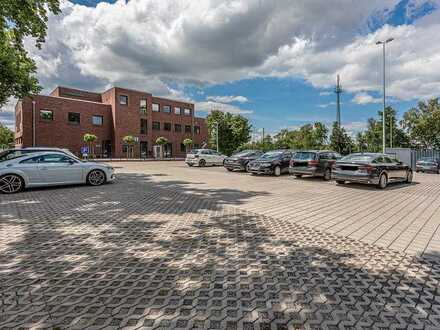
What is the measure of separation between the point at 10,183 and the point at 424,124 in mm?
42862

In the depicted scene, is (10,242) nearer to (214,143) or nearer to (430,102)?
(214,143)

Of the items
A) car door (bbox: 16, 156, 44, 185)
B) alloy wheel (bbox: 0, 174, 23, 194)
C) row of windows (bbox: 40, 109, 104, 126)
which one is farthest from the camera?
row of windows (bbox: 40, 109, 104, 126)

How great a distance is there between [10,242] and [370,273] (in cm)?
527

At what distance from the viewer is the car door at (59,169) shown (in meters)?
9.27

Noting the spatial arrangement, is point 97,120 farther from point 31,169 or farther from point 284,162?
point 31,169

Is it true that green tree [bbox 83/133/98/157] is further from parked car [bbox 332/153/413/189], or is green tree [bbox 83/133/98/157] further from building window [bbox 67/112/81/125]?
parked car [bbox 332/153/413/189]

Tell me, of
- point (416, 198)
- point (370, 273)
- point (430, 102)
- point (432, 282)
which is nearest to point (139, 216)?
point (370, 273)

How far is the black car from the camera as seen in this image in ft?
52.2

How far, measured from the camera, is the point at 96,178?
10570 mm

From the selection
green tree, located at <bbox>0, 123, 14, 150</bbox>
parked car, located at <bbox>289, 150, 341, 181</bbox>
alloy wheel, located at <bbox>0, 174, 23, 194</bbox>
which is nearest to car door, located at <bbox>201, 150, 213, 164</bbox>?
parked car, located at <bbox>289, 150, 341, 181</bbox>

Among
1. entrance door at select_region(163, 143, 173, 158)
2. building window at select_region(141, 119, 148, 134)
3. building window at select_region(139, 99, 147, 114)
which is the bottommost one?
entrance door at select_region(163, 143, 173, 158)

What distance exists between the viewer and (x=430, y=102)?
3500 centimetres

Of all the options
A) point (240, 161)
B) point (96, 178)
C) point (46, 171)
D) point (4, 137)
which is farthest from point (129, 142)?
point (4, 137)

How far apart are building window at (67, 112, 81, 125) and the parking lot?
117 feet
